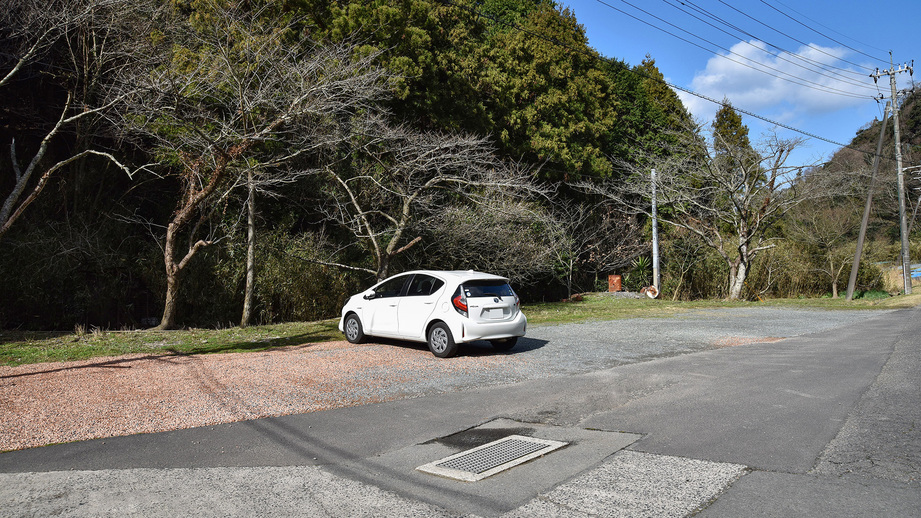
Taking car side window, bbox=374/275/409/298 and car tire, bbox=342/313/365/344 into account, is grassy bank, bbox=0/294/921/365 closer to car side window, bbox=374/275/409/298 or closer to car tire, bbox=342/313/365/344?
car tire, bbox=342/313/365/344

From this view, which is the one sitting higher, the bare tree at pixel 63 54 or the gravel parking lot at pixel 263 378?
the bare tree at pixel 63 54

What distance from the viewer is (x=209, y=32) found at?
15594mm

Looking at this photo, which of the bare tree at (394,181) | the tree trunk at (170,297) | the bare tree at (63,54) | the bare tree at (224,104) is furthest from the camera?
the bare tree at (394,181)

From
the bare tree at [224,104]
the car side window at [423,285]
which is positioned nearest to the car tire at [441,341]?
the car side window at [423,285]

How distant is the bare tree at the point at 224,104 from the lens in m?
12.8

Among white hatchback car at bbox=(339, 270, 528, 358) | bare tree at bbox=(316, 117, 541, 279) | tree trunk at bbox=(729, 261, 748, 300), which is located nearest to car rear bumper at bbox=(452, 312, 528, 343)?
white hatchback car at bbox=(339, 270, 528, 358)

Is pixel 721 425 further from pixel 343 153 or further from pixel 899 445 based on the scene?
pixel 343 153

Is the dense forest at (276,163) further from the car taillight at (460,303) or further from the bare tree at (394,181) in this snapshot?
the car taillight at (460,303)

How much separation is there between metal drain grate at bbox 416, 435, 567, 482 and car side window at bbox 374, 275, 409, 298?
604 cm

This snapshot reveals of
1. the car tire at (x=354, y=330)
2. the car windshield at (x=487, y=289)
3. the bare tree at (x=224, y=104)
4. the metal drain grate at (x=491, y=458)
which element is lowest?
the metal drain grate at (x=491, y=458)

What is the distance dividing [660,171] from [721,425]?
22.9 metres

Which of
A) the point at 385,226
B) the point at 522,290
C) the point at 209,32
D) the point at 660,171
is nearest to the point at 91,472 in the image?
the point at 209,32

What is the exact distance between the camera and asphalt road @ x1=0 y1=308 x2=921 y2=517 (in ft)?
12.8

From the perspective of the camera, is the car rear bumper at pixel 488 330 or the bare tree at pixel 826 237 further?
the bare tree at pixel 826 237
